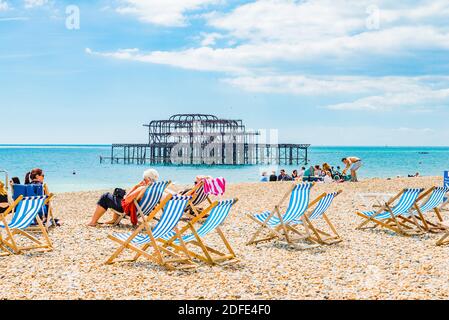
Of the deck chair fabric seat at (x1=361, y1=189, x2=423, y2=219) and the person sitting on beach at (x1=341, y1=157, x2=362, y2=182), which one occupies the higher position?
the person sitting on beach at (x1=341, y1=157, x2=362, y2=182)

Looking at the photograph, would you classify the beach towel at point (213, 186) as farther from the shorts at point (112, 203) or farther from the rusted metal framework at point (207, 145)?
the rusted metal framework at point (207, 145)

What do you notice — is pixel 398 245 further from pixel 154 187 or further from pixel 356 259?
pixel 154 187

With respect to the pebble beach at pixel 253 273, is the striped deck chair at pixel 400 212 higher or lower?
higher

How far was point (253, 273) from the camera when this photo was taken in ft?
15.8

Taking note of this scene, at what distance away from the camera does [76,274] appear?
474 cm

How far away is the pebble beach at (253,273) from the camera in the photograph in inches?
164

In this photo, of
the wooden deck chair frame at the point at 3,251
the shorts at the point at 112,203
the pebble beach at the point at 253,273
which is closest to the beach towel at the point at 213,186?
the pebble beach at the point at 253,273

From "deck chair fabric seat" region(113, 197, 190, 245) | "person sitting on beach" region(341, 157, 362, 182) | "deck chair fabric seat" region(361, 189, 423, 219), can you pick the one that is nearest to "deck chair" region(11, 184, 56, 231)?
"deck chair fabric seat" region(113, 197, 190, 245)

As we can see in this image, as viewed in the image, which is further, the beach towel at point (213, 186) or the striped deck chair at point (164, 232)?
the beach towel at point (213, 186)

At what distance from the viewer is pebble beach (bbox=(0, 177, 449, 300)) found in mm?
4172

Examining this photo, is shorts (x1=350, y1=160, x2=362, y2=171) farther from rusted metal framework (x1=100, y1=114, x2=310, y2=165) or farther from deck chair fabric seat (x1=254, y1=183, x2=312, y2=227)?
rusted metal framework (x1=100, y1=114, x2=310, y2=165)

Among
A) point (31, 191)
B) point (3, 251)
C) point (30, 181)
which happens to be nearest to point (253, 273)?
point (3, 251)

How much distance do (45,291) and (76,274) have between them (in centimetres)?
52

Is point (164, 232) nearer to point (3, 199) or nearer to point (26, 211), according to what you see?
point (26, 211)
